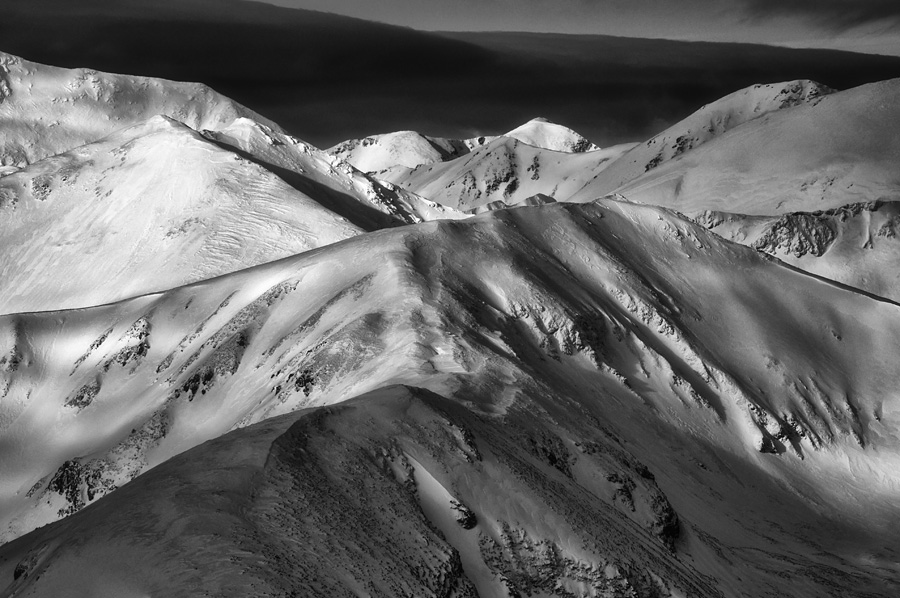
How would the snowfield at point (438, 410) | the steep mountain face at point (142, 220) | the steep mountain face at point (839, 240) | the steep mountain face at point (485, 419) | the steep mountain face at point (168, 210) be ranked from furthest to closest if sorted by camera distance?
1. the steep mountain face at point (839, 240)
2. the steep mountain face at point (168, 210)
3. the steep mountain face at point (142, 220)
4. the steep mountain face at point (485, 419)
5. the snowfield at point (438, 410)

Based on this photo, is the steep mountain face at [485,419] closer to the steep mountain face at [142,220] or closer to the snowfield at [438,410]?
the snowfield at [438,410]

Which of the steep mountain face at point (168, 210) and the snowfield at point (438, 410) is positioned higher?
the snowfield at point (438, 410)

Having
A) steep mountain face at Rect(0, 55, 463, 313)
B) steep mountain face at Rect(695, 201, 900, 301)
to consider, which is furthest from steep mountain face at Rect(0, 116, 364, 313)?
steep mountain face at Rect(695, 201, 900, 301)

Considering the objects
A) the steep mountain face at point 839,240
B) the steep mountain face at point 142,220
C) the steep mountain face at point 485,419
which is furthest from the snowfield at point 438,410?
the steep mountain face at point 839,240

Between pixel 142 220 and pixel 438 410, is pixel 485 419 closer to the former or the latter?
pixel 438 410

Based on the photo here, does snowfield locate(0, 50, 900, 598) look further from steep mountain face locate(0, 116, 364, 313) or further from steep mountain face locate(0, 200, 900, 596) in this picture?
steep mountain face locate(0, 116, 364, 313)

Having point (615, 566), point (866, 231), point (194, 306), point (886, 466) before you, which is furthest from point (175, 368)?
point (866, 231)

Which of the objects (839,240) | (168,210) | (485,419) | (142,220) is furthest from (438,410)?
(839,240)
